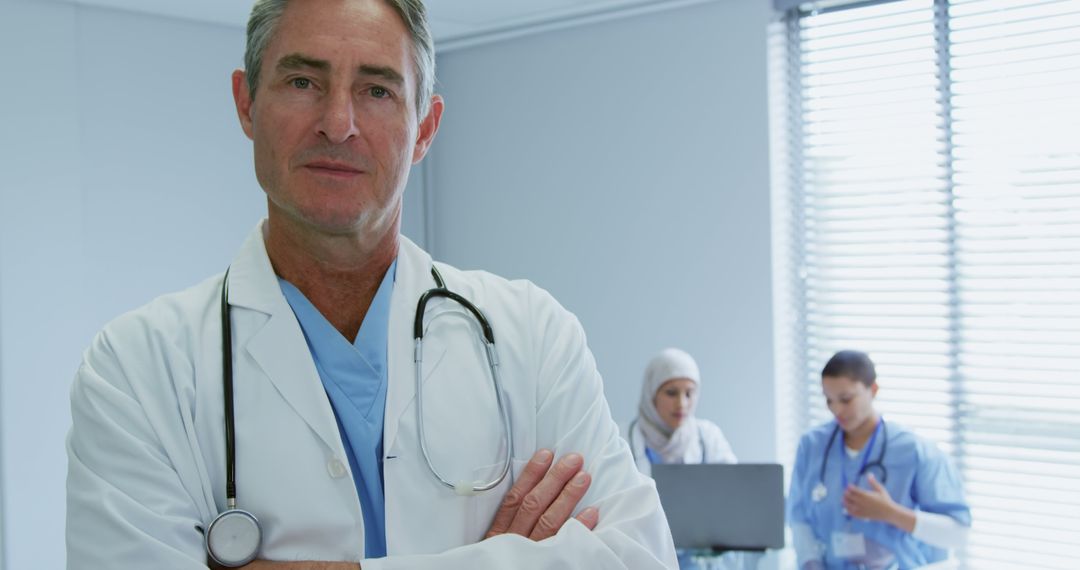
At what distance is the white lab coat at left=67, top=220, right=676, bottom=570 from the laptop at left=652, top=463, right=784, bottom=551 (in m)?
→ 1.76

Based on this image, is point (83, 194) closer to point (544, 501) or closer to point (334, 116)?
→ point (334, 116)

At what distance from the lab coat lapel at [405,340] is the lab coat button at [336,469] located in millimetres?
62

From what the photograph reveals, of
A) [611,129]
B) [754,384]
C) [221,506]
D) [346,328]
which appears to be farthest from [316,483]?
[611,129]

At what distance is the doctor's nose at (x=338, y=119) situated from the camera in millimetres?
1124

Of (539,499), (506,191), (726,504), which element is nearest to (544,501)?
(539,499)

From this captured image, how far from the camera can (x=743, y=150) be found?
3.96m

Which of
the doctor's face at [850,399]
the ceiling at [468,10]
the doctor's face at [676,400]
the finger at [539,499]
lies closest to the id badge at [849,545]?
the doctor's face at [850,399]

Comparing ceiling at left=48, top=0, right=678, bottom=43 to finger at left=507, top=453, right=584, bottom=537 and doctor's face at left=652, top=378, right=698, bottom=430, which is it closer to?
doctor's face at left=652, top=378, right=698, bottom=430

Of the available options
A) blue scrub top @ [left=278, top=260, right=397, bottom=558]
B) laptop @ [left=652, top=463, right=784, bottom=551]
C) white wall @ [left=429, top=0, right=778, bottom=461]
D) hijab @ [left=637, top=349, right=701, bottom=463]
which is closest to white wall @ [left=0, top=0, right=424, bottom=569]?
white wall @ [left=429, top=0, right=778, bottom=461]

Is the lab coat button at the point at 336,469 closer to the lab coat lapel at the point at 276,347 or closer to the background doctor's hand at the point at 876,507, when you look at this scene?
the lab coat lapel at the point at 276,347

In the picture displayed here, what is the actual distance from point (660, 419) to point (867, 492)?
905 millimetres

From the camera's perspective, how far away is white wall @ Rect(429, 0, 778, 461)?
3.96 m

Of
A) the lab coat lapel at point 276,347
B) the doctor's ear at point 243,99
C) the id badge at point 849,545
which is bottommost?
the id badge at point 849,545

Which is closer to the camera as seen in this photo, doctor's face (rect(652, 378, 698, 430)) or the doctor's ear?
the doctor's ear
